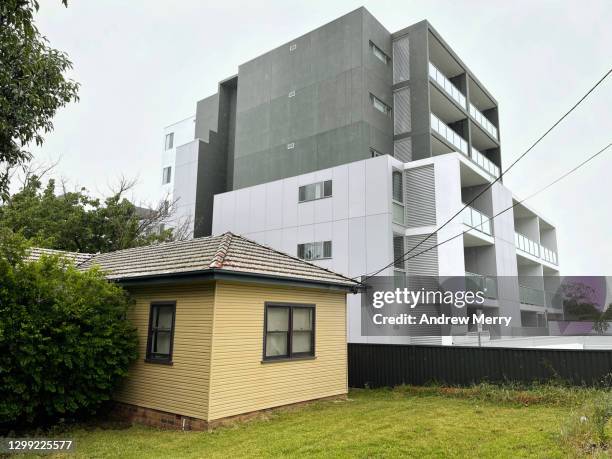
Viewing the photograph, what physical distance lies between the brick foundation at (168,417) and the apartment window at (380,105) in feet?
59.1

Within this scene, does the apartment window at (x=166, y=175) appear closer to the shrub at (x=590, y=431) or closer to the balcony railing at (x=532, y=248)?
the balcony railing at (x=532, y=248)

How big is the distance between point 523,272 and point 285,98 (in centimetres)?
2057

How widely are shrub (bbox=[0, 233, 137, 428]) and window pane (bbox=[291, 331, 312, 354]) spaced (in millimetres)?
3610

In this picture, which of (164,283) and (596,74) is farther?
(596,74)

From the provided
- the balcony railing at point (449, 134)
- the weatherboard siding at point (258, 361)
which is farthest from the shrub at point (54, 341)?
the balcony railing at point (449, 134)

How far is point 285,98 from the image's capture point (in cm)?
2811

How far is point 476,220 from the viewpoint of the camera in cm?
2206

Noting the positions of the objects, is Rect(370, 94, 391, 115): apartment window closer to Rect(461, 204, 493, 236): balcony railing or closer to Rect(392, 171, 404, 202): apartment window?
Rect(392, 171, 404, 202): apartment window

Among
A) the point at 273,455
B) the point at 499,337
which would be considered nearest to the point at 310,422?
the point at 273,455

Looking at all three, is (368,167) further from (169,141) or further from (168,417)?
(169,141)

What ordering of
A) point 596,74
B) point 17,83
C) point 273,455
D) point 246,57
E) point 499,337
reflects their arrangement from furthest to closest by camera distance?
point 246,57 < point 499,337 < point 596,74 < point 17,83 < point 273,455

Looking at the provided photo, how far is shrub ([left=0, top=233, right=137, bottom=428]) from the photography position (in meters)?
8.69

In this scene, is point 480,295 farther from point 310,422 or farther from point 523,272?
A: point 523,272

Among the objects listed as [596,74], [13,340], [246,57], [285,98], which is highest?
[246,57]
